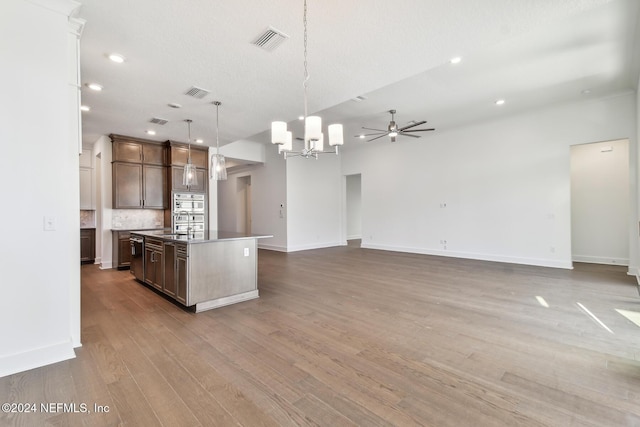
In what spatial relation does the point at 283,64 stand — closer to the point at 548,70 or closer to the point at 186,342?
the point at 186,342

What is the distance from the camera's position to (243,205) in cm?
1066

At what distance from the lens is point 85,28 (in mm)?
2660

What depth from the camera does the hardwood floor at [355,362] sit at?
1688mm

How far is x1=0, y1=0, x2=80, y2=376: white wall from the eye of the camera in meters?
2.15

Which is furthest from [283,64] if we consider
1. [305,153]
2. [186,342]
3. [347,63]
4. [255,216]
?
[255,216]

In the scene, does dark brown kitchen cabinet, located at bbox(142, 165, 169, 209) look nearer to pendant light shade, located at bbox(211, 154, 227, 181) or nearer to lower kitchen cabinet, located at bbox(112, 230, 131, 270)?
lower kitchen cabinet, located at bbox(112, 230, 131, 270)

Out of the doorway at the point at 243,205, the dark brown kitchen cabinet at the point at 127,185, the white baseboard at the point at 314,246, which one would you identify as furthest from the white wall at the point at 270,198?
the dark brown kitchen cabinet at the point at 127,185

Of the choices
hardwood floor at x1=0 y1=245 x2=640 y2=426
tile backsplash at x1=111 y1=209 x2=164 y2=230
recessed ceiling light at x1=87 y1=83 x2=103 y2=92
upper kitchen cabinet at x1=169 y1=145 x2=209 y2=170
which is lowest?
hardwood floor at x1=0 y1=245 x2=640 y2=426

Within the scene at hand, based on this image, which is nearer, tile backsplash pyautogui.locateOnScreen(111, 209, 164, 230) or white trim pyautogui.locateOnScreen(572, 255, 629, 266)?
white trim pyautogui.locateOnScreen(572, 255, 629, 266)

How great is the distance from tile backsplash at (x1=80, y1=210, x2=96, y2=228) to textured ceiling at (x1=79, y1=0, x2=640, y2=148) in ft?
9.79

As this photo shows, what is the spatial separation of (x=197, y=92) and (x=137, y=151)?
11.1 ft

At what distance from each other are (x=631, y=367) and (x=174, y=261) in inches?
180

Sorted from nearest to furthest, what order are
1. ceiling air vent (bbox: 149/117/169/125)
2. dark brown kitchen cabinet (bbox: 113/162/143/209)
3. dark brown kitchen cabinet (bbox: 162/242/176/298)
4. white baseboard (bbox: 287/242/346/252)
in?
dark brown kitchen cabinet (bbox: 162/242/176/298)
ceiling air vent (bbox: 149/117/169/125)
dark brown kitchen cabinet (bbox: 113/162/143/209)
white baseboard (bbox: 287/242/346/252)

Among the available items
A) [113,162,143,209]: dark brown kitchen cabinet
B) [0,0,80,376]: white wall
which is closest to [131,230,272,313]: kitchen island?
[0,0,80,376]: white wall
